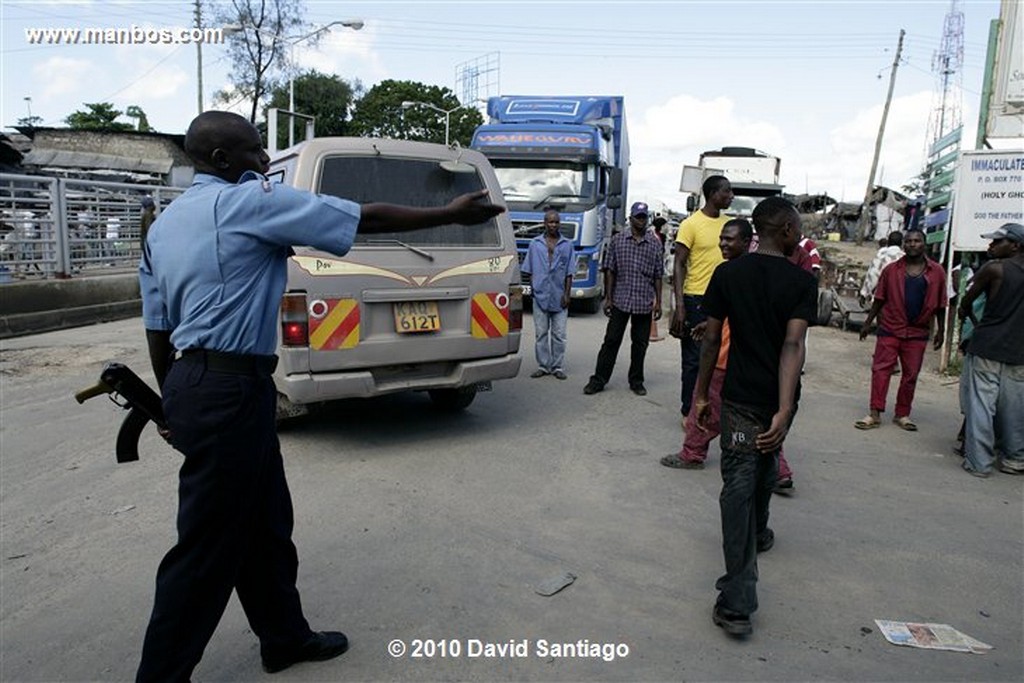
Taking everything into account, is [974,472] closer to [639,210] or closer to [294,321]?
[639,210]

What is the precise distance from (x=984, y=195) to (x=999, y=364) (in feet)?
12.6

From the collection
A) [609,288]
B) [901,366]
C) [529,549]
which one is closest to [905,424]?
[901,366]

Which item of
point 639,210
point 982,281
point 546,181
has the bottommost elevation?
point 982,281

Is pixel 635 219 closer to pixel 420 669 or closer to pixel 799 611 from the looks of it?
pixel 799 611

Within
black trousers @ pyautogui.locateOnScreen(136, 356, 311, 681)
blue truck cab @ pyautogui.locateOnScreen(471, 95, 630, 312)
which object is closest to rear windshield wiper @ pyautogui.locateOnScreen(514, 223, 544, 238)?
blue truck cab @ pyautogui.locateOnScreen(471, 95, 630, 312)

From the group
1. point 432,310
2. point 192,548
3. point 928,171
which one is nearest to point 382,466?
point 432,310

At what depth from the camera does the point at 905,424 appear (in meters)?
6.77

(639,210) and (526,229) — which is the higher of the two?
(639,210)

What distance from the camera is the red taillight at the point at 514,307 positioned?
6027 mm

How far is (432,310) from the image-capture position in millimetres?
5566

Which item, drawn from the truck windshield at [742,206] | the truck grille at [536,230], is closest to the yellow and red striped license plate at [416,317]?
the truck grille at [536,230]

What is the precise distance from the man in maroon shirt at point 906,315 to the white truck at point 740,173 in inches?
421

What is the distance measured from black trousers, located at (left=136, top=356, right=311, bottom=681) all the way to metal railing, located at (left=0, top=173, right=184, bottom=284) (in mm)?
9742

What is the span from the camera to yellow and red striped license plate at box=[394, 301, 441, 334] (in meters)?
5.42
